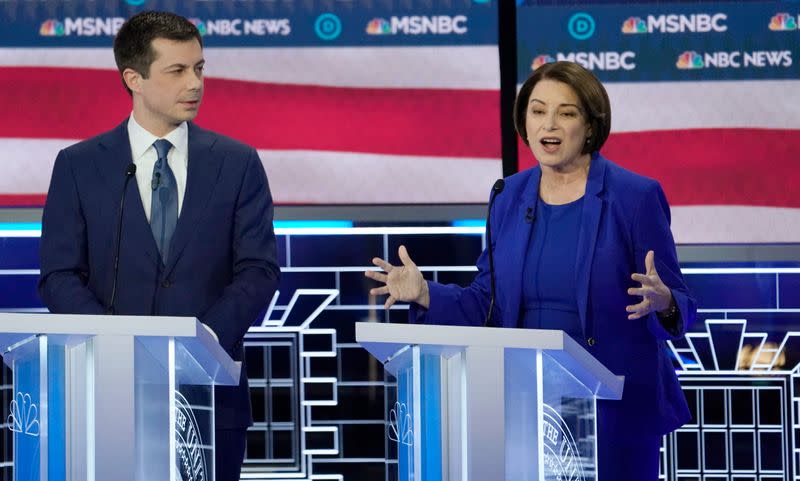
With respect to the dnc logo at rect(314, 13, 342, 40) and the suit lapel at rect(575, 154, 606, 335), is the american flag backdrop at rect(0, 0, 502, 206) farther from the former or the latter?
the suit lapel at rect(575, 154, 606, 335)

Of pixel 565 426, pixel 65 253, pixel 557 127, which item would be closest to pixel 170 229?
pixel 65 253

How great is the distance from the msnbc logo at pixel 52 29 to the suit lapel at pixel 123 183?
5.02ft

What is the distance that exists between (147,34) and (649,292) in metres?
1.57

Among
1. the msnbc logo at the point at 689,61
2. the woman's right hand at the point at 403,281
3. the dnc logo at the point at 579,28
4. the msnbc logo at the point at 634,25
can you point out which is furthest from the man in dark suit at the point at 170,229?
the msnbc logo at the point at 689,61

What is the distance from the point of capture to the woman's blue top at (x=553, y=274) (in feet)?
10.8

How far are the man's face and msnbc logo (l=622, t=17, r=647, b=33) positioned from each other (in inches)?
75.8

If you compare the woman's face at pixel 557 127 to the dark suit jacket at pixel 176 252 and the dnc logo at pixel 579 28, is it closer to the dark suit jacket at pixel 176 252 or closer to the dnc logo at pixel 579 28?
the dark suit jacket at pixel 176 252

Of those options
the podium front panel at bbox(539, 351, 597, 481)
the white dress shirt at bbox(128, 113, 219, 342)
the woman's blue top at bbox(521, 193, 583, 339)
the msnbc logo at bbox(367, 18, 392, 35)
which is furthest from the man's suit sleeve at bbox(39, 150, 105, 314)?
the msnbc logo at bbox(367, 18, 392, 35)

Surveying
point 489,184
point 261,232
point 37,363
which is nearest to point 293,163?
point 489,184

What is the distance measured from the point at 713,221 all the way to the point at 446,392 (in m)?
2.68

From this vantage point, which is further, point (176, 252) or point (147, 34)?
point (147, 34)

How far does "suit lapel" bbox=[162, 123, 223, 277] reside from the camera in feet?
11.2

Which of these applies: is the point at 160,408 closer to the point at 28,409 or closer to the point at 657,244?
the point at 28,409

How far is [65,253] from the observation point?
3430 millimetres
